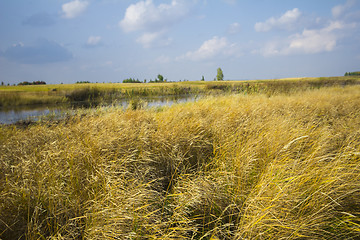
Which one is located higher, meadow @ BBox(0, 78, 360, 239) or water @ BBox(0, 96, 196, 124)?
water @ BBox(0, 96, 196, 124)

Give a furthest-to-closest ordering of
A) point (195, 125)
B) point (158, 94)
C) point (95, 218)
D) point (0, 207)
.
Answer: point (158, 94) → point (195, 125) → point (0, 207) → point (95, 218)

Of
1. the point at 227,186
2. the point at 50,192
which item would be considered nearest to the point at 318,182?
the point at 227,186

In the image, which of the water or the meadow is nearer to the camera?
the meadow

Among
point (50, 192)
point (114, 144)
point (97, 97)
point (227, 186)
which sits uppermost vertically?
point (97, 97)

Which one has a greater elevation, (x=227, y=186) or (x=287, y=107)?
(x=287, y=107)

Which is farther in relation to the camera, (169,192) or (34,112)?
(34,112)

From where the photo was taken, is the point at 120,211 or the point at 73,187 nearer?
the point at 120,211

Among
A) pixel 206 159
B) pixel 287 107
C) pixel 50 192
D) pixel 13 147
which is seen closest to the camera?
pixel 50 192

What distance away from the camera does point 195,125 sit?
3.59 metres

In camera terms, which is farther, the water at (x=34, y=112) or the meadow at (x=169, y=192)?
the water at (x=34, y=112)

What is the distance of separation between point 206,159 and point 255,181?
96 centimetres

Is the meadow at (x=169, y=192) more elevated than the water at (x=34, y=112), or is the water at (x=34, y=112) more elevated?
the water at (x=34, y=112)

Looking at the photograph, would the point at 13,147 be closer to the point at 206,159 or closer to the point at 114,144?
the point at 114,144

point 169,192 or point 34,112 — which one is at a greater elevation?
point 34,112
